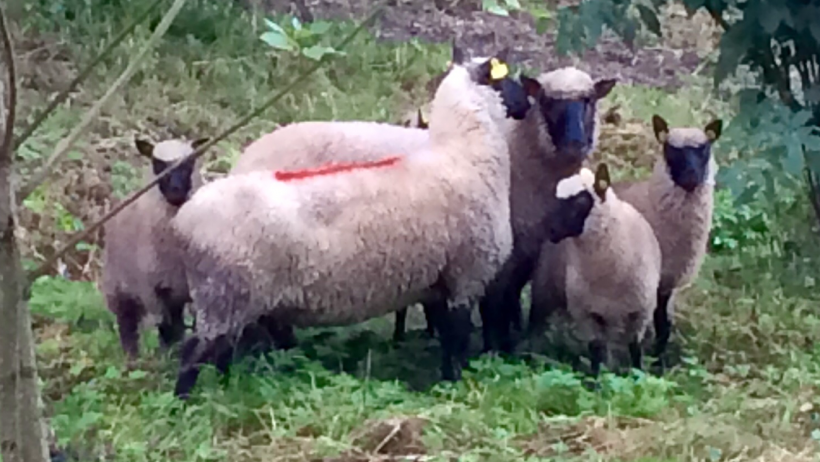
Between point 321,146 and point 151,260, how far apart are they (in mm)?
925

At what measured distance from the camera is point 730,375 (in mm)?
4660

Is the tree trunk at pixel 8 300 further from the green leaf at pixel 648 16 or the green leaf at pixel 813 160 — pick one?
the green leaf at pixel 813 160

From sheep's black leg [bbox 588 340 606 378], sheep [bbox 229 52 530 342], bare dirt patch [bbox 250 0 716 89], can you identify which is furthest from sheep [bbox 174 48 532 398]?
bare dirt patch [bbox 250 0 716 89]

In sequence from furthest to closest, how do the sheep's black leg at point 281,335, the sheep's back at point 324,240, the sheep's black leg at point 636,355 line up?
the sheep's black leg at point 636,355 → the sheep's black leg at point 281,335 → the sheep's back at point 324,240

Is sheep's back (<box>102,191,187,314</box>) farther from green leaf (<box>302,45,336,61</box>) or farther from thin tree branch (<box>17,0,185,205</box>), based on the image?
green leaf (<box>302,45,336,61</box>)

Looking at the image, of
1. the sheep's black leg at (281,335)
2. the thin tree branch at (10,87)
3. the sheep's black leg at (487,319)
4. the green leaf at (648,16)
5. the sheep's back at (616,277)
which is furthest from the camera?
the green leaf at (648,16)

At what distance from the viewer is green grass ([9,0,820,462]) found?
12.5 feet

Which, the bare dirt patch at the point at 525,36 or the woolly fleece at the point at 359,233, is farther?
the bare dirt patch at the point at 525,36

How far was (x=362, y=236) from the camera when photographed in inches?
164

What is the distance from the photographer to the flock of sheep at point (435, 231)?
13.3ft

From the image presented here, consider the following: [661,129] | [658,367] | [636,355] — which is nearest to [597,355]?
[636,355]

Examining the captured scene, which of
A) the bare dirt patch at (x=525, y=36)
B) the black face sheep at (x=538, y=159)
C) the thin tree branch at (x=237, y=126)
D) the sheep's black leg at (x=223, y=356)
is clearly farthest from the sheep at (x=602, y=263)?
the bare dirt patch at (x=525, y=36)

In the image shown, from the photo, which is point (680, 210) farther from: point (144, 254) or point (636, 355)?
point (144, 254)

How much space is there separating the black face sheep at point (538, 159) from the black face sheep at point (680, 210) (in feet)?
1.09
